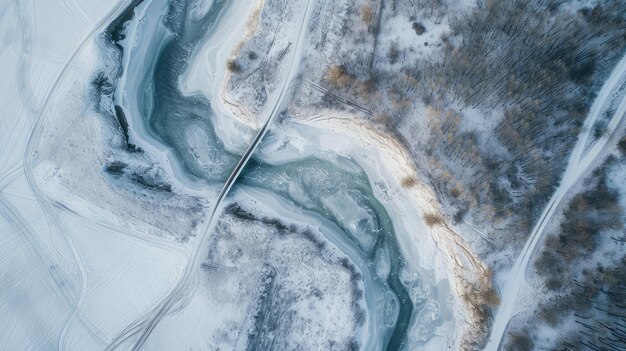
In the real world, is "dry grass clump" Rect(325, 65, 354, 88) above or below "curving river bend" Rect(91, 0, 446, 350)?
above

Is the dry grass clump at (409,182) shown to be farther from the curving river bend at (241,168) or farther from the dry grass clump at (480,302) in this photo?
the dry grass clump at (480,302)

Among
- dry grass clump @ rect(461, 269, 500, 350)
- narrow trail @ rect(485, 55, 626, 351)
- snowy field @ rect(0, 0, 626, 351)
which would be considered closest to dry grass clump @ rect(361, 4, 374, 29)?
snowy field @ rect(0, 0, 626, 351)

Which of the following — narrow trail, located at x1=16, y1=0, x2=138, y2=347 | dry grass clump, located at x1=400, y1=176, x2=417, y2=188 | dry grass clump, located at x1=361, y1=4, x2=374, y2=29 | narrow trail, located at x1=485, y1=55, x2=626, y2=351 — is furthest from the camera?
narrow trail, located at x1=16, y1=0, x2=138, y2=347

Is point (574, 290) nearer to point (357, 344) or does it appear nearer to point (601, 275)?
point (601, 275)

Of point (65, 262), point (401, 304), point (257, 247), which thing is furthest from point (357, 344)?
point (65, 262)

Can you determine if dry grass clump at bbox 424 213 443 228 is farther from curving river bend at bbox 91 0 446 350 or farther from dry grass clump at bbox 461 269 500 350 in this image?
dry grass clump at bbox 461 269 500 350

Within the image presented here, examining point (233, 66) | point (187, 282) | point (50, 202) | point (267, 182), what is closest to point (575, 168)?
point (267, 182)

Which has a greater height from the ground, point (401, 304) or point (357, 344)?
point (401, 304)

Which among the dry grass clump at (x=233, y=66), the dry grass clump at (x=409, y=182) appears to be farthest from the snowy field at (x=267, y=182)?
the dry grass clump at (x=233, y=66)
